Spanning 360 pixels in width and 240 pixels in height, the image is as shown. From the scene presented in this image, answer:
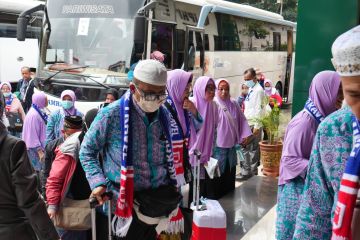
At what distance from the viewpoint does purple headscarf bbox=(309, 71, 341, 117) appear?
3.32m

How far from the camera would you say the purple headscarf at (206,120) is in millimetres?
5996

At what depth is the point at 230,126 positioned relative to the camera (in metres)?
6.61

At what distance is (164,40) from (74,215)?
661 cm

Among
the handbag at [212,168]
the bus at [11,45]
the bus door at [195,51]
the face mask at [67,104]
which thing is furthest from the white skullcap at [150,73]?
the bus at [11,45]

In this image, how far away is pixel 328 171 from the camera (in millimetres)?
1779

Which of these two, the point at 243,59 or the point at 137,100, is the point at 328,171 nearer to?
the point at 137,100

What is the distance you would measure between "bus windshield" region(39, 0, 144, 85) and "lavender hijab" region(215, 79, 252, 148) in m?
2.64

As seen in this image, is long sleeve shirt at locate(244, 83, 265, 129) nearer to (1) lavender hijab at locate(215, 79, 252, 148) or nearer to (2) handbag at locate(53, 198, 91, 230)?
(1) lavender hijab at locate(215, 79, 252, 148)

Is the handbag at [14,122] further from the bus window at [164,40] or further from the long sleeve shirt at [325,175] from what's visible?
the long sleeve shirt at [325,175]

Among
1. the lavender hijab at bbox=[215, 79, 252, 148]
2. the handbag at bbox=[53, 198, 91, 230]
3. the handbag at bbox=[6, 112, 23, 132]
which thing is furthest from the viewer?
the handbag at bbox=[6, 112, 23, 132]

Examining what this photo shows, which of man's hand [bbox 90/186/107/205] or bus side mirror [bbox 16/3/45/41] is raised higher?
bus side mirror [bbox 16/3/45/41]

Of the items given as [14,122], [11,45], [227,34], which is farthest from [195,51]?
[11,45]

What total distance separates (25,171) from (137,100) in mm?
968

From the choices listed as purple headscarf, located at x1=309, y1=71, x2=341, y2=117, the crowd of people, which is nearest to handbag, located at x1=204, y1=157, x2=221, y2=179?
the crowd of people
